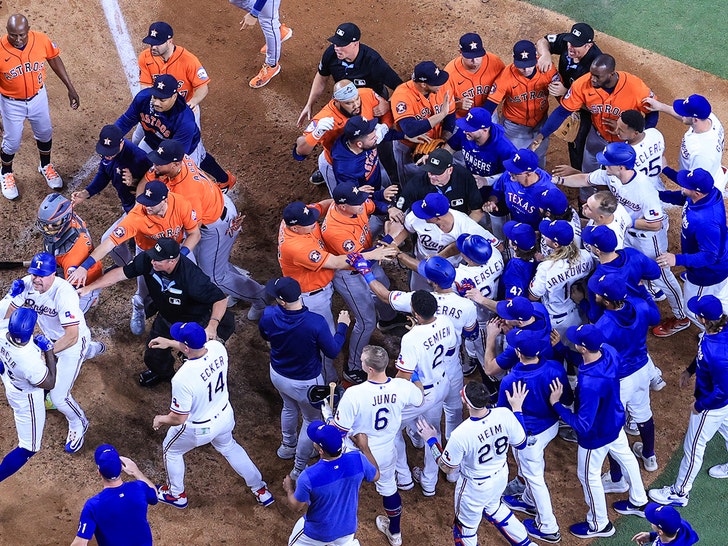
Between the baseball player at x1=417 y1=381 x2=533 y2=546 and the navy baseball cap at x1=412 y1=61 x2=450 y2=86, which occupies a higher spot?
the navy baseball cap at x1=412 y1=61 x2=450 y2=86

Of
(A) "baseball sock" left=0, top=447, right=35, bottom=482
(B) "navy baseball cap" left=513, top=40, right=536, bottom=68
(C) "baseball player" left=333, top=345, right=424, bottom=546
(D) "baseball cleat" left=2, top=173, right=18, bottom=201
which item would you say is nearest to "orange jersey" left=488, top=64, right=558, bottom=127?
(B) "navy baseball cap" left=513, top=40, right=536, bottom=68

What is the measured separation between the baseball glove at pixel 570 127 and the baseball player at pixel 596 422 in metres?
3.24

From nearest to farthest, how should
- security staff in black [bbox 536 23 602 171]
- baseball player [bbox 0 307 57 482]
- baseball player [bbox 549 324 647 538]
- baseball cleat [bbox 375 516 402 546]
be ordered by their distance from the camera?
baseball player [bbox 549 324 647 538] → baseball player [bbox 0 307 57 482] → baseball cleat [bbox 375 516 402 546] → security staff in black [bbox 536 23 602 171]

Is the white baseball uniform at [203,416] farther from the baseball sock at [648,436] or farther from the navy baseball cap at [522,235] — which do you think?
the baseball sock at [648,436]

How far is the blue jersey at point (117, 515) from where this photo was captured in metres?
6.92

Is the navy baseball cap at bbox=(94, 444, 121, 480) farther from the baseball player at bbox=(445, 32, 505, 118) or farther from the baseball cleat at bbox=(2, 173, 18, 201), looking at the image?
the baseball player at bbox=(445, 32, 505, 118)

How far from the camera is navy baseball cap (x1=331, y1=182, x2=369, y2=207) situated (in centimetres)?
866

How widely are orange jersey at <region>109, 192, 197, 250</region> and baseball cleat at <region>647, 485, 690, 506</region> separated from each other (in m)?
4.81

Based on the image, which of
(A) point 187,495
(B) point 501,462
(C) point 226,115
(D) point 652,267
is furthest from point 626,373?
(C) point 226,115

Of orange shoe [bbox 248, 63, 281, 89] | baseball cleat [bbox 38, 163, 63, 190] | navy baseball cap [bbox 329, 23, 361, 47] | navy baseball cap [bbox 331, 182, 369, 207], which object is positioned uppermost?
navy baseball cap [bbox 329, 23, 361, 47]

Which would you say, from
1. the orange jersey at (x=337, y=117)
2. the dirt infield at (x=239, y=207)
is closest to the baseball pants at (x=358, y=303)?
the dirt infield at (x=239, y=207)

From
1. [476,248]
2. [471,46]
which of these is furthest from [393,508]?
[471,46]

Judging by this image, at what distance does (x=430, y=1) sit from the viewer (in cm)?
1330

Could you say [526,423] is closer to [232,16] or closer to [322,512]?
[322,512]
